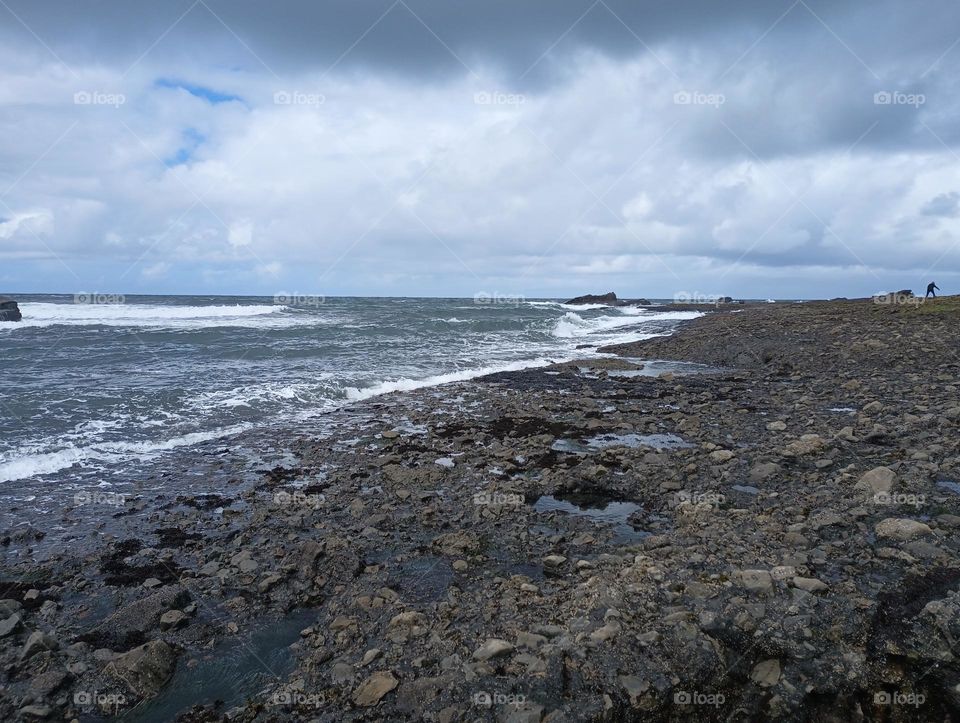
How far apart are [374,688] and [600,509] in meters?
4.46

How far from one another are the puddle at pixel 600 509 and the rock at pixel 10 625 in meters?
5.90

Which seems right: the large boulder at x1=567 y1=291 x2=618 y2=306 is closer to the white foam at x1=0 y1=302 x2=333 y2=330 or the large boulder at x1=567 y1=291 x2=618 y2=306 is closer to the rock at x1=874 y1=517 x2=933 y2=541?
the white foam at x1=0 y1=302 x2=333 y2=330

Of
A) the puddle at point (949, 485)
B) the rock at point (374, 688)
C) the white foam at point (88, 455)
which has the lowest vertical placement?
the rock at point (374, 688)

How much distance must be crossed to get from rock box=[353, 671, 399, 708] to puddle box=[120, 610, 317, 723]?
0.80 metres

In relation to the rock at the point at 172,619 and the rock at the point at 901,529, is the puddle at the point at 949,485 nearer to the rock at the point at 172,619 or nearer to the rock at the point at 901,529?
the rock at the point at 901,529

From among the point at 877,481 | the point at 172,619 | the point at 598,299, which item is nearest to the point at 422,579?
the point at 172,619

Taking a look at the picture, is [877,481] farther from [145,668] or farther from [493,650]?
[145,668]

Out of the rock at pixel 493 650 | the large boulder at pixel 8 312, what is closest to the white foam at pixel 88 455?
the rock at pixel 493 650

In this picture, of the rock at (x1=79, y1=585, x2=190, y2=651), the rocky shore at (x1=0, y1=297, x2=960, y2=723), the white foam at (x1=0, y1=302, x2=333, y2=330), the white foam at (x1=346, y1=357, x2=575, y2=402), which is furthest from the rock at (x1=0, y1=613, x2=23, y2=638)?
the white foam at (x1=0, y1=302, x2=333, y2=330)

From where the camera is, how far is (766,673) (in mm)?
4211

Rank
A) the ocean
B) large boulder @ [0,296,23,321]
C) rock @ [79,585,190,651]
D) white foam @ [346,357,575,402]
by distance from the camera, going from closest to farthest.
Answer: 1. rock @ [79,585,190,651]
2. the ocean
3. white foam @ [346,357,575,402]
4. large boulder @ [0,296,23,321]

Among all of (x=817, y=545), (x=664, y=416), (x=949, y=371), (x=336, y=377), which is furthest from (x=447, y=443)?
(x=949, y=371)

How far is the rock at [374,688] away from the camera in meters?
4.22

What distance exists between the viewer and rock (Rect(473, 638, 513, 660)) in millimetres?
4488
